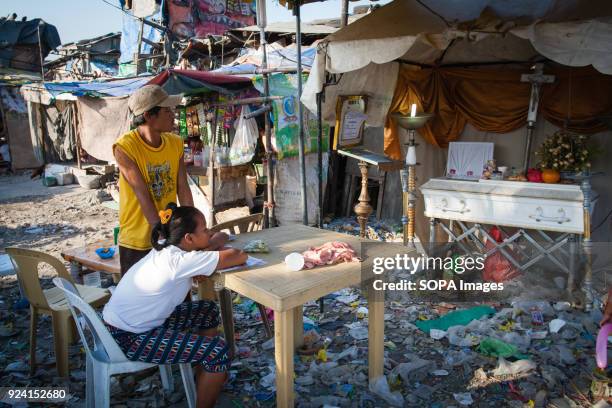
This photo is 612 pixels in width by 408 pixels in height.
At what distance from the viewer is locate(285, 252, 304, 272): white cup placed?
2.73 metres

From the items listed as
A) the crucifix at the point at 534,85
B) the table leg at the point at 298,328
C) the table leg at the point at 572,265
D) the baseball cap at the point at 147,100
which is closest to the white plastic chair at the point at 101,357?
the baseball cap at the point at 147,100

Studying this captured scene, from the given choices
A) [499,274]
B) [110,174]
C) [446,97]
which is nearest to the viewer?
[499,274]

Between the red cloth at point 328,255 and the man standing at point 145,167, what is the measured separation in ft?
3.74

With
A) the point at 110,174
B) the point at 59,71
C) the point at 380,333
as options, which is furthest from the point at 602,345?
the point at 59,71

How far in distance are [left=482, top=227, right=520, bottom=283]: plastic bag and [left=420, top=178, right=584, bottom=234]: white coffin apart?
0.50 meters

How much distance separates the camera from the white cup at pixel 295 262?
8.96 feet

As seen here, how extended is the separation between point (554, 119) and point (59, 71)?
17.6 metres

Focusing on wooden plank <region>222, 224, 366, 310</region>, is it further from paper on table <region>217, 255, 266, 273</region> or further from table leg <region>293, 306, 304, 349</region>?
table leg <region>293, 306, 304, 349</region>

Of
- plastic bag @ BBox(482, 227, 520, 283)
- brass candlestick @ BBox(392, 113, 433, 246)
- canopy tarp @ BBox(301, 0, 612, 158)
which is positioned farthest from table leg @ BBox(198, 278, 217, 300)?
plastic bag @ BBox(482, 227, 520, 283)

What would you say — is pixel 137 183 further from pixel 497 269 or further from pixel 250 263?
pixel 497 269

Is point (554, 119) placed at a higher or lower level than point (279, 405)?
higher

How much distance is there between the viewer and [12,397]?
3.16m

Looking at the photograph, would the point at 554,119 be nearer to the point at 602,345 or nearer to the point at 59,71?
the point at 602,345

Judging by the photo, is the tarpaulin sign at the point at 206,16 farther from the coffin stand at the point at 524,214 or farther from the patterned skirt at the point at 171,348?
the patterned skirt at the point at 171,348
